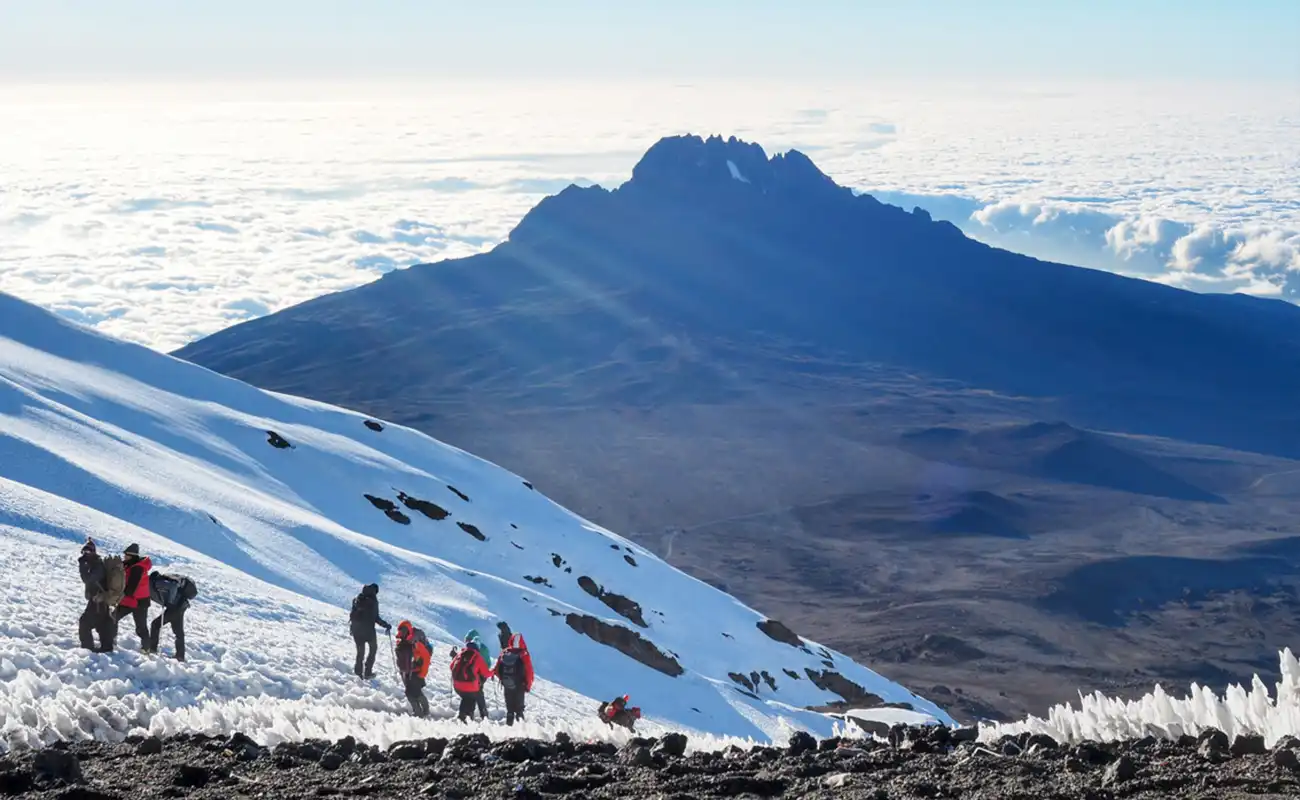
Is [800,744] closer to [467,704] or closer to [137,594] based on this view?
[467,704]

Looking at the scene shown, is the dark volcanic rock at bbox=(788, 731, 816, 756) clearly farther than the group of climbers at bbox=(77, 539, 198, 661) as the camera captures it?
No

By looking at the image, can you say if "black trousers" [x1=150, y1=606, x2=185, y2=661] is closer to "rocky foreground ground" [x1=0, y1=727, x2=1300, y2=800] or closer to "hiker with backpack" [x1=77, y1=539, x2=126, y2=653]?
"hiker with backpack" [x1=77, y1=539, x2=126, y2=653]

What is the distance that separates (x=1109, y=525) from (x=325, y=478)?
138m

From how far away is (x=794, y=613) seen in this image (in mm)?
128000

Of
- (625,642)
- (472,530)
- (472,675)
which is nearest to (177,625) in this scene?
(472,675)

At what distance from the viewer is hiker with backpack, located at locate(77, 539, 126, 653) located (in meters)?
17.7

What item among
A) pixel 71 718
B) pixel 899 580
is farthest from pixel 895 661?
pixel 71 718

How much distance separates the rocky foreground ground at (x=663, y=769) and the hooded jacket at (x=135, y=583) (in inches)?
264

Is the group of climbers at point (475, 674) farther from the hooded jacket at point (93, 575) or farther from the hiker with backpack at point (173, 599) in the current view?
the hooded jacket at point (93, 575)

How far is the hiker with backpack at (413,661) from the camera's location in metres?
20.2

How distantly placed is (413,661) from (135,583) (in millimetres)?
4278

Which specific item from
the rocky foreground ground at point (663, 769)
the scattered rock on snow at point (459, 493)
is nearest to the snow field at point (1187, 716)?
the rocky foreground ground at point (663, 769)

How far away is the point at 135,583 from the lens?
1866 cm

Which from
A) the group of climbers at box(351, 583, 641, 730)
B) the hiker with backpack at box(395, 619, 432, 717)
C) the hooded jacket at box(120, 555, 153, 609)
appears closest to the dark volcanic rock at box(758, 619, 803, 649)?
the group of climbers at box(351, 583, 641, 730)
